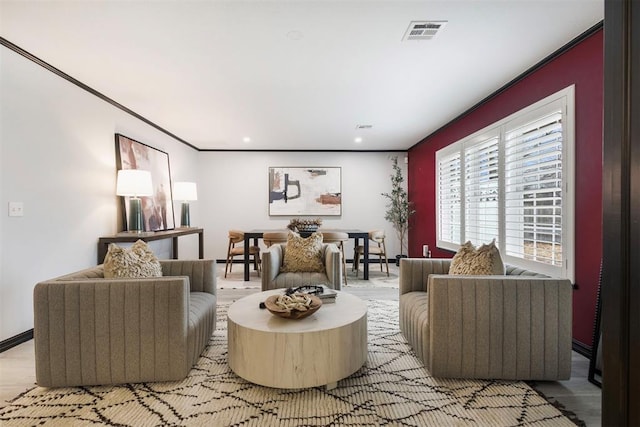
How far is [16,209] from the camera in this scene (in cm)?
277

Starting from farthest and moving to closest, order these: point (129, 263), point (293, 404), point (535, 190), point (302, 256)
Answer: point (302, 256) < point (535, 190) < point (129, 263) < point (293, 404)

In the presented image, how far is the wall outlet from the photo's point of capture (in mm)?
2729

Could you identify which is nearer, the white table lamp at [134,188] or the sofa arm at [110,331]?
the sofa arm at [110,331]

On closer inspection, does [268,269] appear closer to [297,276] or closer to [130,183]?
[297,276]

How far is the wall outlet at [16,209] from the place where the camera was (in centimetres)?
273

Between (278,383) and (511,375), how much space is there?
4.92 ft

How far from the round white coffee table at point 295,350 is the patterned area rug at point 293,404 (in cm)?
11

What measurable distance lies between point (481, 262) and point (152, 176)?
4.60 m

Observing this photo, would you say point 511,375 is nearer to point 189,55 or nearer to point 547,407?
point 547,407

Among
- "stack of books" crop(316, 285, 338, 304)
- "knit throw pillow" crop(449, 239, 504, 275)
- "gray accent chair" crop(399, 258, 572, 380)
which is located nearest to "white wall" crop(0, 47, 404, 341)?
"stack of books" crop(316, 285, 338, 304)

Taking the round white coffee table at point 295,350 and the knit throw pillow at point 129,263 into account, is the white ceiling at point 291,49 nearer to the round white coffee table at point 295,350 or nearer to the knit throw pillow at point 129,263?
the knit throw pillow at point 129,263

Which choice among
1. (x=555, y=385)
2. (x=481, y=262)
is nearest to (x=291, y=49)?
(x=481, y=262)

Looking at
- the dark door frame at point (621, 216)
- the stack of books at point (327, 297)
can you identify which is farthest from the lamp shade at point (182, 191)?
the dark door frame at point (621, 216)

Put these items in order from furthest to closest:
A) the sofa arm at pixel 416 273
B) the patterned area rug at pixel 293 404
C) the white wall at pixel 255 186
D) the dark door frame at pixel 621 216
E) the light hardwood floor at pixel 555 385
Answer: the white wall at pixel 255 186 → the sofa arm at pixel 416 273 → the light hardwood floor at pixel 555 385 → the patterned area rug at pixel 293 404 → the dark door frame at pixel 621 216
